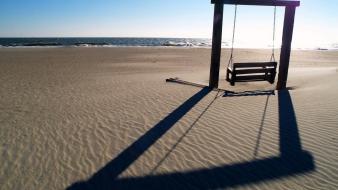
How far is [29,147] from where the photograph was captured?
5480mm

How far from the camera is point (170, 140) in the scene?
18.9ft

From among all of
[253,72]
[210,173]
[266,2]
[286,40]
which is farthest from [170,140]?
[286,40]

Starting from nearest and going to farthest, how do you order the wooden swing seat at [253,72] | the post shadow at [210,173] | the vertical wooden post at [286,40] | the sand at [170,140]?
the post shadow at [210,173] → the sand at [170,140] → the vertical wooden post at [286,40] → the wooden swing seat at [253,72]

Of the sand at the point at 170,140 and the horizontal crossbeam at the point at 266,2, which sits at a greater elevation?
the horizontal crossbeam at the point at 266,2

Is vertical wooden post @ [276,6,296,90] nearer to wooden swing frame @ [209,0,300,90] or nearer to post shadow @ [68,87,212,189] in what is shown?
wooden swing frame @ [209,0,300,90]

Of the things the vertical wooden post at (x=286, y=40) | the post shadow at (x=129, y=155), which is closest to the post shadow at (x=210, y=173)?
the post shadow at (x=129, y=155)

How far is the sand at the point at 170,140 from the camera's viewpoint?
4.35 meters

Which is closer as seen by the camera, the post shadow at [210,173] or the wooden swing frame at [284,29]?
the post shadow at [210,173]

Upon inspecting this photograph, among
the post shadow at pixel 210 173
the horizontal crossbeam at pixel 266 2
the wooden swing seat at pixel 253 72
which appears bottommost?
the post shadow at pixel 210 173

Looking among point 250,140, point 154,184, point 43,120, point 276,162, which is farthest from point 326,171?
point 43,120

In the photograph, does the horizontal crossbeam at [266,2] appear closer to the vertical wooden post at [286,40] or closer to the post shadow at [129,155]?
the vertical wooden post at [286,40]

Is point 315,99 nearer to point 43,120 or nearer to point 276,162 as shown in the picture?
point 276,162

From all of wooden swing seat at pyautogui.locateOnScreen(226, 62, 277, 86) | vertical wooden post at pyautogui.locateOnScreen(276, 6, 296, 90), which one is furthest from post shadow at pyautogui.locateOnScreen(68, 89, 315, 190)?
vertical wooden post at pyautogui.locateOnScreen(276, 6, 296, 90)

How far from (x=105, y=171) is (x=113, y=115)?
9.73 ft
